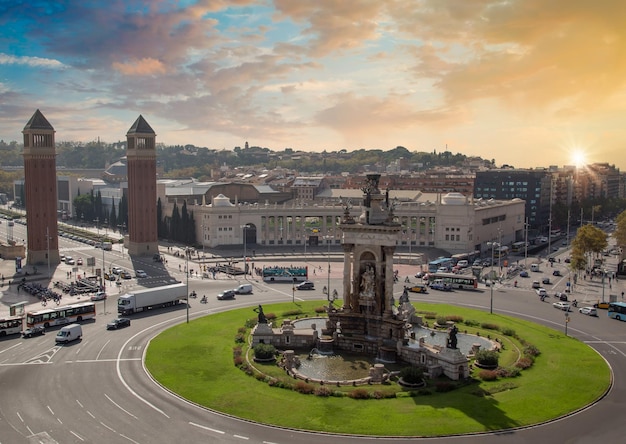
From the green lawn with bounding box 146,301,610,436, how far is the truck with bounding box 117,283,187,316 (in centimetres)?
1627

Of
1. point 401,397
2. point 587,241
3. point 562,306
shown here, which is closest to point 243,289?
point 562,306

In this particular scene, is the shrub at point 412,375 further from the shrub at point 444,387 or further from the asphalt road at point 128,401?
the asphalt road at point 128,401

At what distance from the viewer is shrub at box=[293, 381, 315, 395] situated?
46.7 meters

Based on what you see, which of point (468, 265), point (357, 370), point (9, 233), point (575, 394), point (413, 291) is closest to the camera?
point (575, 394)

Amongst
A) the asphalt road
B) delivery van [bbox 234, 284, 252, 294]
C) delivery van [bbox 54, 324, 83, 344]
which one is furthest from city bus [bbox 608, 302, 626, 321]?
delivery van [bbox 54, 324, 83, 344]

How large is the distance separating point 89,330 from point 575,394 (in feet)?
170

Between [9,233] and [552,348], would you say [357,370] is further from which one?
[9,233]

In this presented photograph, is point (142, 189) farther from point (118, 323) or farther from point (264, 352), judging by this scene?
point (264, 352)

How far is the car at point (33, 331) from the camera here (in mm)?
64875

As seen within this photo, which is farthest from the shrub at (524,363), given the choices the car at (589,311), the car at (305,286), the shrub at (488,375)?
the car at (305,286)

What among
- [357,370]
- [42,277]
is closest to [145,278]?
[42,277]

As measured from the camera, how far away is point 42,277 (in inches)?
4085

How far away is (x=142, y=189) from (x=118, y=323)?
6790 centimetres

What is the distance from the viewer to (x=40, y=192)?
400ft
